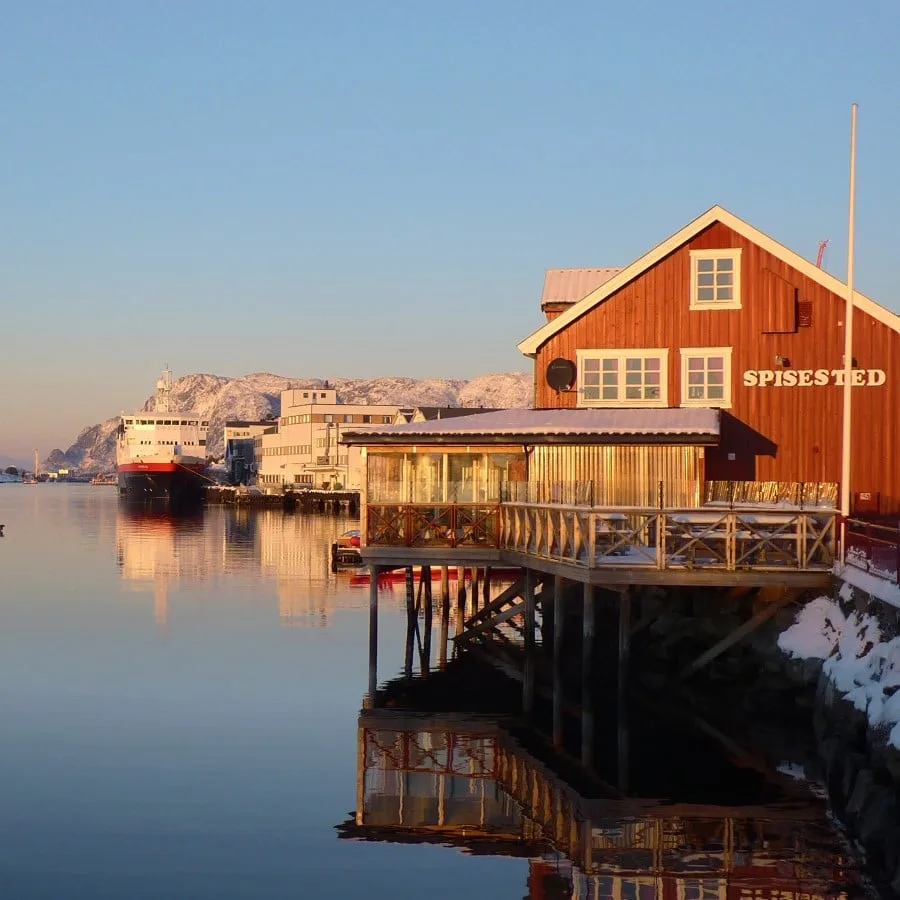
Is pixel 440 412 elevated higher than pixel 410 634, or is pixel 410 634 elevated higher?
pixel 440 412

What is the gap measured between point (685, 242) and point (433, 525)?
39.7ft

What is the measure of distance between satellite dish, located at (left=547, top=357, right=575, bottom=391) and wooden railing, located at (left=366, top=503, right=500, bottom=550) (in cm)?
671

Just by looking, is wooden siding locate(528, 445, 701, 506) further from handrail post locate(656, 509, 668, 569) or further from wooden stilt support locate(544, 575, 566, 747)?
handrail post locate(656, 509, 668, 569)

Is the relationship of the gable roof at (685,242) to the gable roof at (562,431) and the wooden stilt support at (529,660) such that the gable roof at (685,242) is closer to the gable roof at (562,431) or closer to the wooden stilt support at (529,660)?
the gable roof at (562,431)

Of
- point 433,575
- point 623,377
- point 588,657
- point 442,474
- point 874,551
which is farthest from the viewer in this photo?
point 433,575

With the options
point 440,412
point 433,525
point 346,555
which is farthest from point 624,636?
point 440,412

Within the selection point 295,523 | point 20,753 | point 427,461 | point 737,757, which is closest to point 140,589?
point 427,461

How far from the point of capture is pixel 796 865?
18.8 meters

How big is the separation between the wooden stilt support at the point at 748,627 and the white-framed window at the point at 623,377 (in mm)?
10532

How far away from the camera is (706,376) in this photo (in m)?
38.7

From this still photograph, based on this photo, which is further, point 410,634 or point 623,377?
point 410,634

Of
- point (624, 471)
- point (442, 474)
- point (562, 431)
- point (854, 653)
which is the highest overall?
point (562, 431)

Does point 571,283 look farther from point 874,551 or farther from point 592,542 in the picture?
point 874,551

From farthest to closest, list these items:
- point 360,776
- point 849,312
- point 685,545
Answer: point 849,312 < point 685,545 < point 360,776
